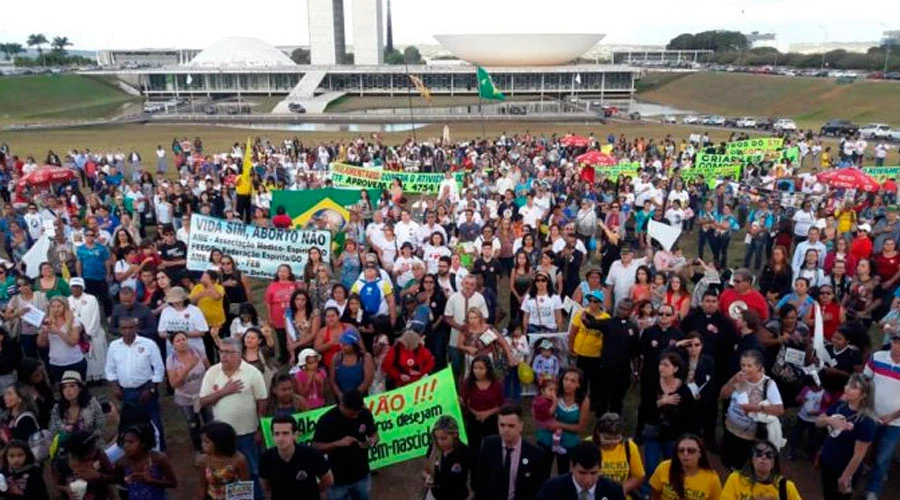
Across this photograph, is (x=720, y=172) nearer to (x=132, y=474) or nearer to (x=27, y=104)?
(x=132, y=474)

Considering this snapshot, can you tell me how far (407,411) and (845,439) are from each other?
11.4 feet

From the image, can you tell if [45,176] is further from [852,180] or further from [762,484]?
[852,180]

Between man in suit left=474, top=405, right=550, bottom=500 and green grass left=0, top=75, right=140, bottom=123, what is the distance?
6601 cm

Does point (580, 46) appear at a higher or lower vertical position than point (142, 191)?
higher

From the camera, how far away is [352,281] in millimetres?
9000

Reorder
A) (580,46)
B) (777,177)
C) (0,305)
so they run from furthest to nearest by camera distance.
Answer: (580,46)
(777,177)
(0,305)

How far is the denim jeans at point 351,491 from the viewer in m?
5.04

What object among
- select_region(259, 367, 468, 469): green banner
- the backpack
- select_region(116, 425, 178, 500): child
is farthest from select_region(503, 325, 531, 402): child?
select_region(116, 425, 178, 500): child

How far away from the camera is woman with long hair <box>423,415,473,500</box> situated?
4602 millimetres

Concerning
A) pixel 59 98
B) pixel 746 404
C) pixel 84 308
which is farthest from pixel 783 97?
pixel 59 98

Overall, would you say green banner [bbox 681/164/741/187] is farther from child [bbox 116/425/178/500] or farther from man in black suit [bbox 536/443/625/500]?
child [bbox 116/425/178/500]

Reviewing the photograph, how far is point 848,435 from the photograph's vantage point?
207 inches

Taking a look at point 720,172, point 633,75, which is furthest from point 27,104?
point 720,172

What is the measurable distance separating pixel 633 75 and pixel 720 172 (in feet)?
222
